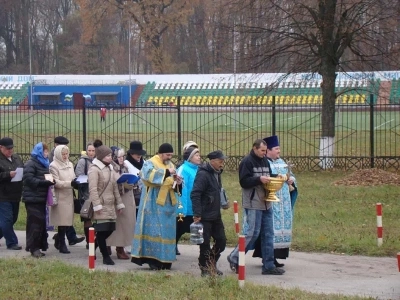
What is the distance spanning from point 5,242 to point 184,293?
5.13m

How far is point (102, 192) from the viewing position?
456 inches

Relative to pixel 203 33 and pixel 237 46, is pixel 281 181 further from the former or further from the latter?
pixel 203 33

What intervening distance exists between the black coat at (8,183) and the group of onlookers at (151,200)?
2 cm

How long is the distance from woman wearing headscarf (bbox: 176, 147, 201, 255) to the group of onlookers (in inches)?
0.6

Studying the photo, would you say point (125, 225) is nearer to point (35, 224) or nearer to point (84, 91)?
point (35, 224)

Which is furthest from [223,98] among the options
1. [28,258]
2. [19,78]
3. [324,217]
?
[28,258]

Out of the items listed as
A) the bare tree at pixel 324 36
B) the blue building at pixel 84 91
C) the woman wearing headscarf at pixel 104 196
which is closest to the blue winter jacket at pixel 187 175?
the woman wearing headscarf at pixel 104 196

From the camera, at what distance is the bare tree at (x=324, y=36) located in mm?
23922

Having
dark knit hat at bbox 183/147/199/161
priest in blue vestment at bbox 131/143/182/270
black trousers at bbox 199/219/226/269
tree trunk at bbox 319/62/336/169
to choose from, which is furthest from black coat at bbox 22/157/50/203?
Result: tree trunk at bbox 319/62/336/169

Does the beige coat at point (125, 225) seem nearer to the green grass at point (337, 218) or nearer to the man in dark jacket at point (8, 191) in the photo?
the man in dark jacket at point (8, 191)

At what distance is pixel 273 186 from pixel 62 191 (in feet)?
11.6

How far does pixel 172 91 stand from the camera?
2400 inches

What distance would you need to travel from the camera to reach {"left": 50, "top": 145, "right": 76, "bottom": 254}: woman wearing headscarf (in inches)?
486

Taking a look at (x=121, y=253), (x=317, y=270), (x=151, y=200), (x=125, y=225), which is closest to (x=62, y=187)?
(x=125, y=225)
